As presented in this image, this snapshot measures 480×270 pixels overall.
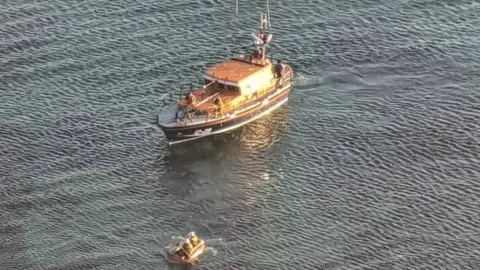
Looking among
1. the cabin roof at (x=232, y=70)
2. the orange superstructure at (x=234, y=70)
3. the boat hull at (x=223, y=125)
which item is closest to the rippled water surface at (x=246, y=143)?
the boat hull at (x=223, y=125)

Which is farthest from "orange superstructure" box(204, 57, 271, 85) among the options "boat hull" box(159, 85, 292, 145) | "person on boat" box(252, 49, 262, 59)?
"boat hull" box(159, 85, 292, 145)

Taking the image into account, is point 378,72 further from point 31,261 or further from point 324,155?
point 31,261

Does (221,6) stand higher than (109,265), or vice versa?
(221,6)

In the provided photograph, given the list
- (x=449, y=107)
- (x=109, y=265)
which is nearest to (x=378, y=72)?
(x=449, y=107)

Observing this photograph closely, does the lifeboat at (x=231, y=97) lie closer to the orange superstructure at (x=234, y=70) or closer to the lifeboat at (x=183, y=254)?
the orange superstructure at (x=234, y=70)

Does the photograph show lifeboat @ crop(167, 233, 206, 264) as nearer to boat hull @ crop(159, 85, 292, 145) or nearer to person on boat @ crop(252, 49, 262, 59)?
boat hull @ crop(159, 85, 292, 145)
